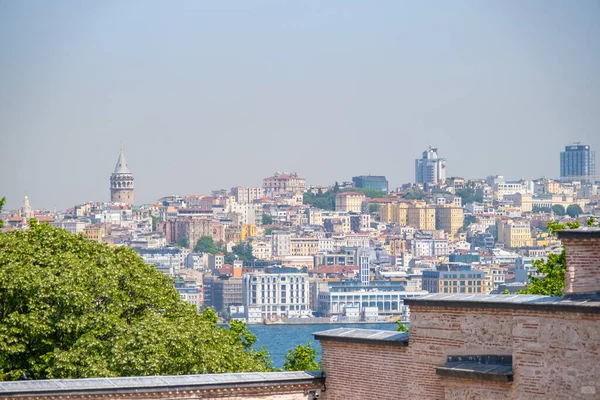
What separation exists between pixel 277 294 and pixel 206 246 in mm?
39614

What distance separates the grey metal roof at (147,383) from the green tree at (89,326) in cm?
435

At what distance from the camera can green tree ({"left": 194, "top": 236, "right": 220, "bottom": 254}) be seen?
190750 mm

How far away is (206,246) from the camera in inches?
7559

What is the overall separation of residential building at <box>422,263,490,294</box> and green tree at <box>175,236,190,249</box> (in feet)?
157

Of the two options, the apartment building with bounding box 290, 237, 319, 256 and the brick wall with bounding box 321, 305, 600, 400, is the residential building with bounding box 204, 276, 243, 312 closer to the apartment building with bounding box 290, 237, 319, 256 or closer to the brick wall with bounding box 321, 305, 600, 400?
the apartment building with bounding box 290, 237, 319, 256

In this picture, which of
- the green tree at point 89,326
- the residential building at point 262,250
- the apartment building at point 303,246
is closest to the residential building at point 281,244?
the apartment building at point 303,246

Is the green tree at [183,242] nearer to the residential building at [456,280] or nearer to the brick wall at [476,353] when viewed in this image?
the residential building at [456,280]

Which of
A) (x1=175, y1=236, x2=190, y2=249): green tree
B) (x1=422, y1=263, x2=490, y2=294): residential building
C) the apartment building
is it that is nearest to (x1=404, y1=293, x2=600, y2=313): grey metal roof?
(x1=422, y1=263, x2=490, y2=294): residential building

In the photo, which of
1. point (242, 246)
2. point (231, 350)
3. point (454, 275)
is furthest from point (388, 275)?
point (231, 350)

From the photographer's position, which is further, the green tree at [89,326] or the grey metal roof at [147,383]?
the green tree at [89,326]

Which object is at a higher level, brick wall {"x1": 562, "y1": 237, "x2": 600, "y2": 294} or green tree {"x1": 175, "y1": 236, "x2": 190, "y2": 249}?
brick wall {"x1": 562, "y1": 237, "x2": 600, "y2": 294}

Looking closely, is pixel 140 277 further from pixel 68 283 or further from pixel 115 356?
pixel 115 356

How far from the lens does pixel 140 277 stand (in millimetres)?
15820

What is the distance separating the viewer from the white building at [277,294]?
5979 inches
